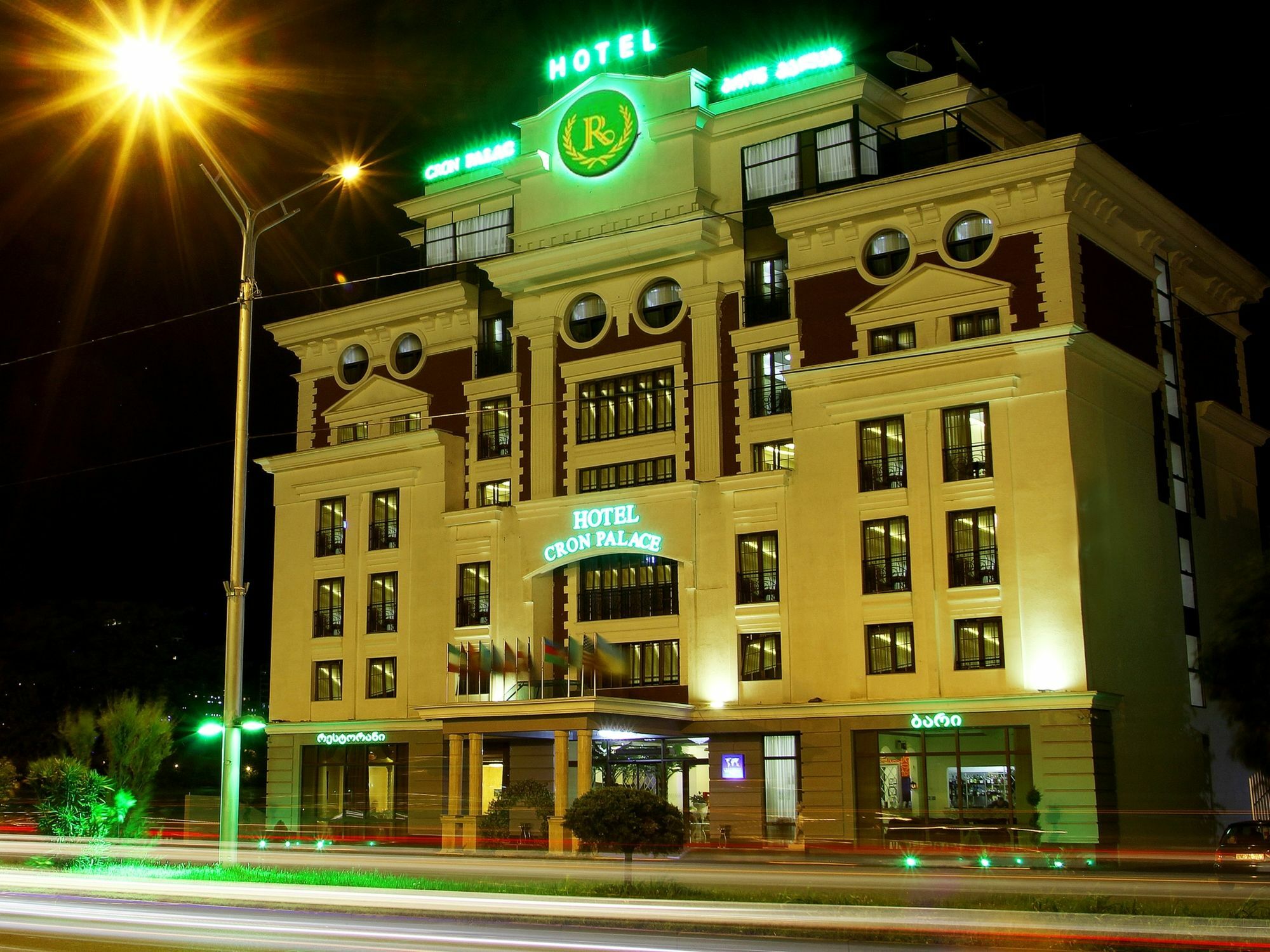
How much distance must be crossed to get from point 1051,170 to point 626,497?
16.7m

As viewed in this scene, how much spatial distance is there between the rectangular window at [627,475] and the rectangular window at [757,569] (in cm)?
351

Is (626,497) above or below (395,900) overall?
above

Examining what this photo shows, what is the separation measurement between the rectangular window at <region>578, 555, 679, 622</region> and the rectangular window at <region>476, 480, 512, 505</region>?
4447mm

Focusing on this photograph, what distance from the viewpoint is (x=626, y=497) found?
160ft

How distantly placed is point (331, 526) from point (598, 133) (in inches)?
700

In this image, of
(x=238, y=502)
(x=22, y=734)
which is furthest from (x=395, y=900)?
(x=22, y=734)

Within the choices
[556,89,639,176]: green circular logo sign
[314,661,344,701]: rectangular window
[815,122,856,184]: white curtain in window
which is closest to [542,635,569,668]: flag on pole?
[314,661,344,701]: rectangular window

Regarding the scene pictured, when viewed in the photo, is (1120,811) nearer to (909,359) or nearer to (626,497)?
(909,359)

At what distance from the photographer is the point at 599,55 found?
52844mm

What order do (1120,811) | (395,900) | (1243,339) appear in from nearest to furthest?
(395,900) < (1120,811) < (1243,339)

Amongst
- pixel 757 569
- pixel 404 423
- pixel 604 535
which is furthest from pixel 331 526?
pixel 757 569

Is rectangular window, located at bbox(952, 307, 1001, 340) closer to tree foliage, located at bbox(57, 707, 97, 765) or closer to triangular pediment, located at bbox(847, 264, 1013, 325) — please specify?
triangular pediment, located at bbox(847, 264, 1013, 325)

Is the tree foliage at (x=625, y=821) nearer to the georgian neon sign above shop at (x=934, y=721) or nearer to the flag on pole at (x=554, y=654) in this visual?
the georgian neon sign above shop at (x=934, y=721)

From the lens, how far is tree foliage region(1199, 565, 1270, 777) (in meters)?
40.2
